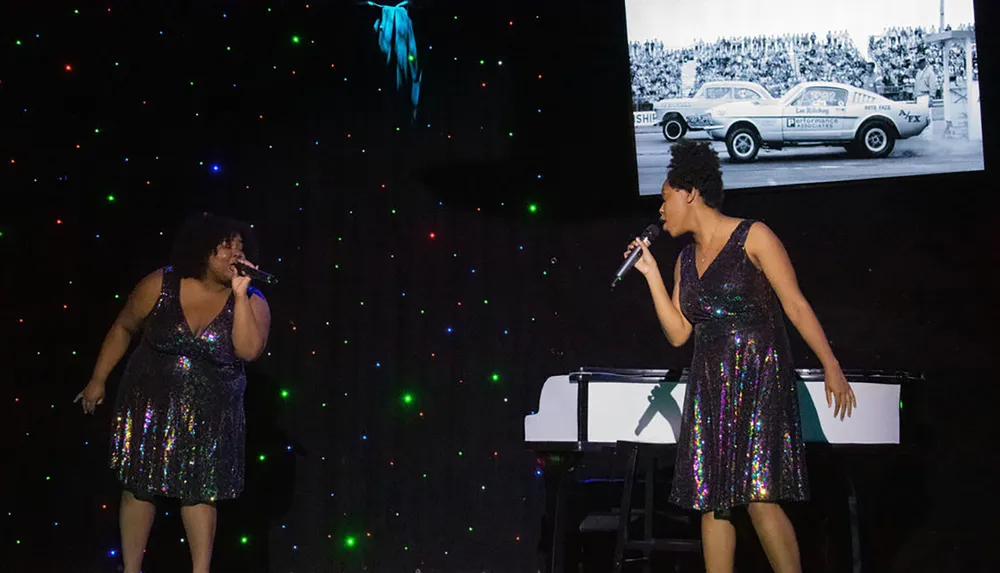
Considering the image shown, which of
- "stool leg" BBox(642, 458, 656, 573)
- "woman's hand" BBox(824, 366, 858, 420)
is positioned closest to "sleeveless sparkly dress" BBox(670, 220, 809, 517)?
"woman's hand" BBox(824, 366, 858, 420)

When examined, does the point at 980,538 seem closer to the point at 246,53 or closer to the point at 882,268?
the point at 882,268

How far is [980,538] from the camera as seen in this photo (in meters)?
4.20

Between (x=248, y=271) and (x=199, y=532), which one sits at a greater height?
(x=248, y=271)

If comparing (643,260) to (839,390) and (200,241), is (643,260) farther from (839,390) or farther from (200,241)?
(200,241)

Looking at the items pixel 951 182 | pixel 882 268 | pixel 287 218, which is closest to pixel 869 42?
pixel 951 182

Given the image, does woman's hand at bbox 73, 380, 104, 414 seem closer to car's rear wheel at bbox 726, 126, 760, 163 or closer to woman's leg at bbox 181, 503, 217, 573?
woman's leg at bbox 181, 503, 217, 573

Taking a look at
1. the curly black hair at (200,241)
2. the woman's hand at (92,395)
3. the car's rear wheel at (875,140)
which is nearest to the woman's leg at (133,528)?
the woman's hand at (92,395)

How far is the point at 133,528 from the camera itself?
12.1 feet

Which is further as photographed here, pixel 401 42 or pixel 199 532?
pixel 401 42

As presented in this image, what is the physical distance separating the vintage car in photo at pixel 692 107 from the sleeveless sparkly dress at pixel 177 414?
2.01 metres

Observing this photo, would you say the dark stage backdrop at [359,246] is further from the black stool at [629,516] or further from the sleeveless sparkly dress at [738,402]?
the sleeveless sparkly dress at [738,402]

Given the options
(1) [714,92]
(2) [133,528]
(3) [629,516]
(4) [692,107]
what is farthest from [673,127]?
(2) [133,528]

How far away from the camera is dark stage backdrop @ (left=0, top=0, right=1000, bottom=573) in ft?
14.9

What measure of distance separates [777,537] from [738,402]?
39 centimetres
